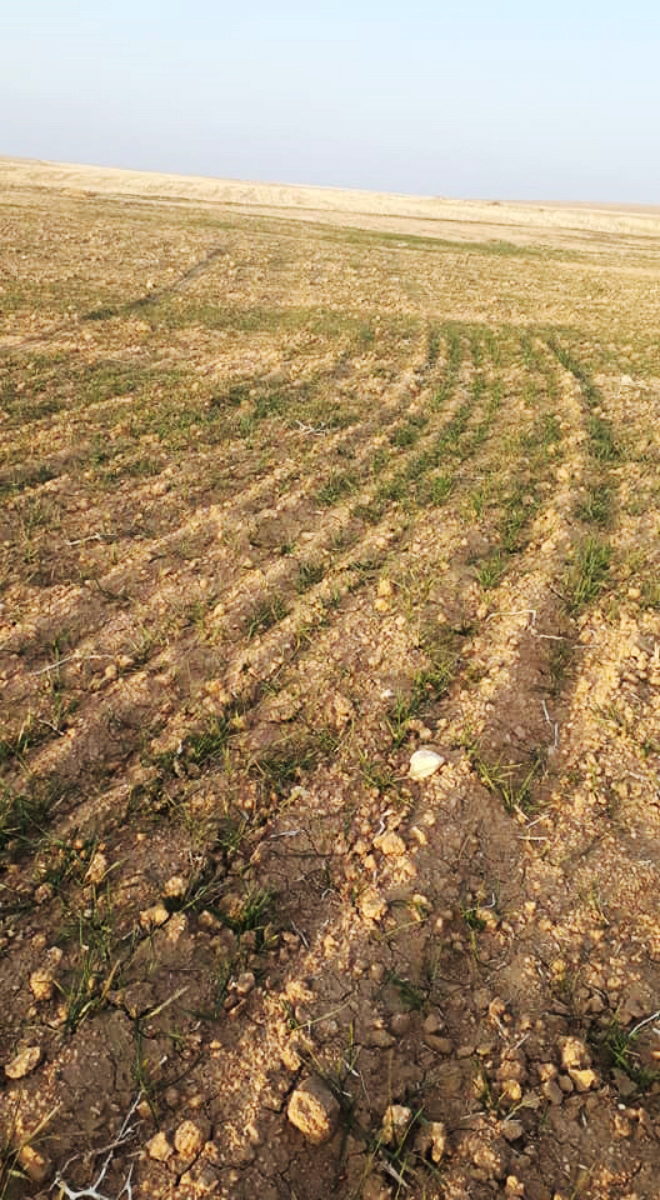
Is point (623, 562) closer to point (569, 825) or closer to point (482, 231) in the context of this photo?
point (569, 825)

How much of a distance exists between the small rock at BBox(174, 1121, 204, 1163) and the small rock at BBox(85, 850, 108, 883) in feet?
3.03

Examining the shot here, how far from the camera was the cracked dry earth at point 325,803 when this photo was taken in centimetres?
219

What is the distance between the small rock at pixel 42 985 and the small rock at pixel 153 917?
334 mm

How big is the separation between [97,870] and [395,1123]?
1309mm

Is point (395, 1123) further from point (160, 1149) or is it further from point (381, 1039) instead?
point (160, 1149)

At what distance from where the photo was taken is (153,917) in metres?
2.70

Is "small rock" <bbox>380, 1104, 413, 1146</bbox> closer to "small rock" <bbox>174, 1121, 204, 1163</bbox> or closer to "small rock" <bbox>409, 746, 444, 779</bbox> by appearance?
"small rock" <bbox>174, 1121, 204, 1163</bbox>

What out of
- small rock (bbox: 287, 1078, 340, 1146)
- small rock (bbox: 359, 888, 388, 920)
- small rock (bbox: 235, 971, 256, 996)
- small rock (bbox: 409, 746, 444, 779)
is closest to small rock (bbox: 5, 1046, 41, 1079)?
small rock (bbox: 235, 971, 256, 996)

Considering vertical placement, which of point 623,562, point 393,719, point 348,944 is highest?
point 623,562

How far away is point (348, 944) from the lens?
8.77 feet

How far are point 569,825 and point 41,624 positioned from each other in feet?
9.17

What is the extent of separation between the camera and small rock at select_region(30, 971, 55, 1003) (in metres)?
2.45

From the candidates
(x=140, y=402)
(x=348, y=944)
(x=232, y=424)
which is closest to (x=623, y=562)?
(x=348, y=944)

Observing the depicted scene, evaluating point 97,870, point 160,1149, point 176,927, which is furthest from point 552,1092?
point 97,870
